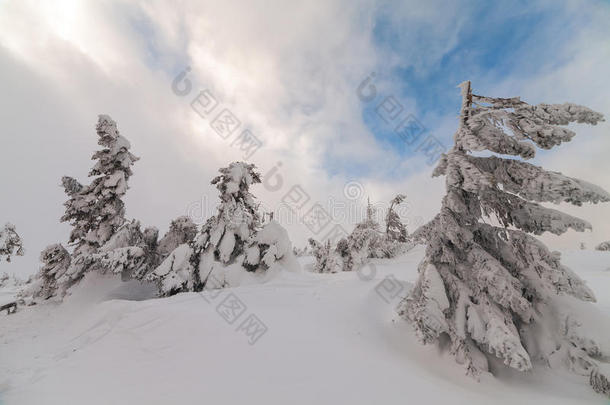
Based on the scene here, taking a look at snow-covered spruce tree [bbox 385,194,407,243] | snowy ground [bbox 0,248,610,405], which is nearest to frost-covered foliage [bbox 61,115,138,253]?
snowy ground [bbox 0,248,610,405]

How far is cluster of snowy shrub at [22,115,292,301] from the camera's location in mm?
13086

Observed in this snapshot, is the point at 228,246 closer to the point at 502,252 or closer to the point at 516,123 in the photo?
the point at 502,252

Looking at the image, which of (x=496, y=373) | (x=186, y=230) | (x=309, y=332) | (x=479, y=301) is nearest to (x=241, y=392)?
(x=309, y=332)

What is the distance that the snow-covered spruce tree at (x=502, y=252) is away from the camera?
6.61 meters

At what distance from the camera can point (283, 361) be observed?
6605mm

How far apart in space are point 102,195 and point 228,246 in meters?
8.75

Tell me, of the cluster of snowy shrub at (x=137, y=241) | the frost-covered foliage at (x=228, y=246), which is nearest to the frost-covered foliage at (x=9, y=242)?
the cluster of snowy shrub at (x=137, y=241)

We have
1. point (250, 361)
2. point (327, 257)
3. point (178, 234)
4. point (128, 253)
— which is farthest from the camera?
point (327, 257)

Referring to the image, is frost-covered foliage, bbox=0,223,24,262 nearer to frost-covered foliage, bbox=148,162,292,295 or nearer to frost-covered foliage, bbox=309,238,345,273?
frost-covered foliage, bbox=148,162,292,295

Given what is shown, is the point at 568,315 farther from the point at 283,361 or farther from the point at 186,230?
the point at 186,230

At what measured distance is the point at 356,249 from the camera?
2825cm

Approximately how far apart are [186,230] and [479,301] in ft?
55.4

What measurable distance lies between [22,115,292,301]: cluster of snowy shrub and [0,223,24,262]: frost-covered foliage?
16.5ft

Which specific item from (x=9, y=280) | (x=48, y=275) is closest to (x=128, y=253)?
(x=48, y=275)
